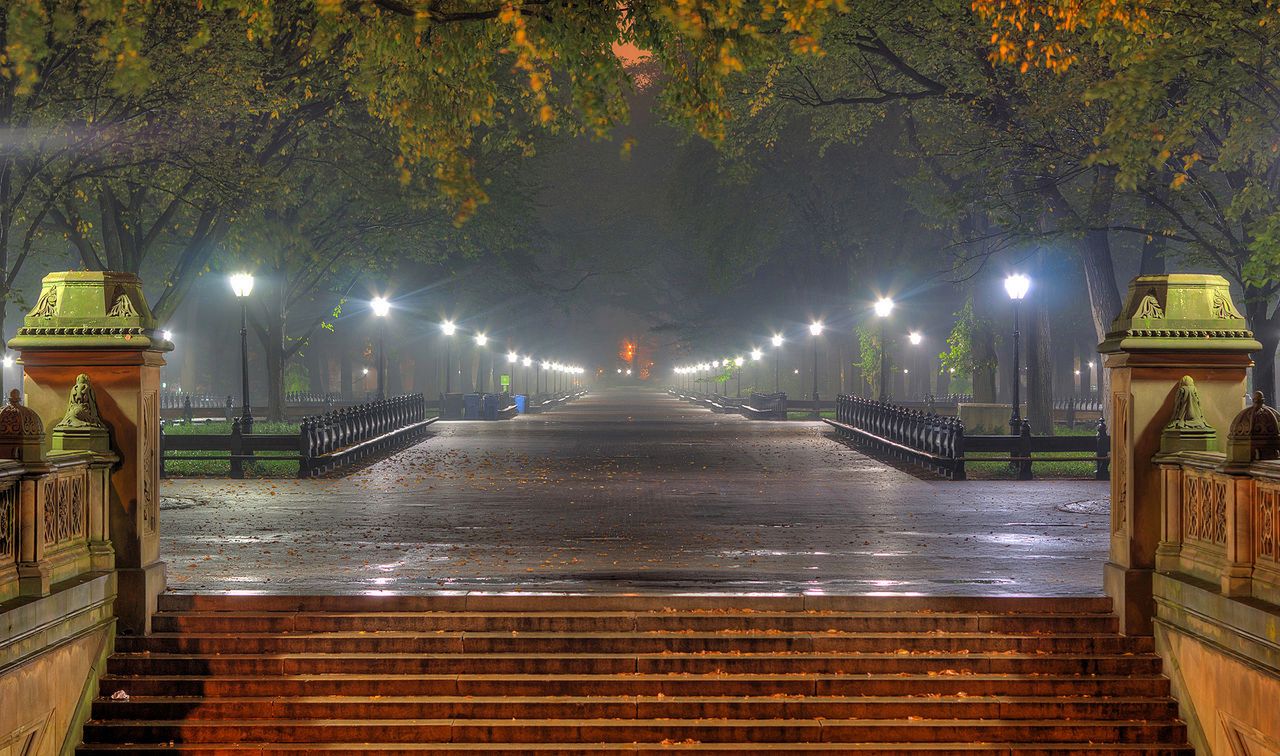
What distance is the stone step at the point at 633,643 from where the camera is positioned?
30.6ft

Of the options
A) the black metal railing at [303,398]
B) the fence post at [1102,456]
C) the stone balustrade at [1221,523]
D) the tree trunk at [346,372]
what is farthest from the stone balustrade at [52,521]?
the tree trunk at [346,372]

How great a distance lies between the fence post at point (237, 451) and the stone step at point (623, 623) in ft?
42.8

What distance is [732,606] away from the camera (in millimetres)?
9859

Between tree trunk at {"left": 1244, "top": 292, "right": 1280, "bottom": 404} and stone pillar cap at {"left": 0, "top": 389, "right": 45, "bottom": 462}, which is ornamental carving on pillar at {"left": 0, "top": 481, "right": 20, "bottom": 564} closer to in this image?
stone pillar cap at {"left": 0, "top": 389, "right": 45, "bottom": 462}

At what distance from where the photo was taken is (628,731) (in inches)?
335

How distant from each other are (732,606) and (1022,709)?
7.50ft

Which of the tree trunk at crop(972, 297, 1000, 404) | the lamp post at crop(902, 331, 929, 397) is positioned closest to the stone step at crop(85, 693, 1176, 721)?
the tree trunk at crop(972, 297, 1000, 404)

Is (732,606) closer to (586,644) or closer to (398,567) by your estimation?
(586,644)

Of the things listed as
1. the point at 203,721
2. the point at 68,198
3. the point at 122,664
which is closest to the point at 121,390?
the point at 122,664

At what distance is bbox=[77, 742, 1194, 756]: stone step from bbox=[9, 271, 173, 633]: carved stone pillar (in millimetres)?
1601

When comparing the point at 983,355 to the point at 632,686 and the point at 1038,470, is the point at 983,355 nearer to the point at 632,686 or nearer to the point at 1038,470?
the point at 1038,470

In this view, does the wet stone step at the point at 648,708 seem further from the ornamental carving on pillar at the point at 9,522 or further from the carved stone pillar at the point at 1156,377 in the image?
the ornamental carving on pillar at the point at 9,522

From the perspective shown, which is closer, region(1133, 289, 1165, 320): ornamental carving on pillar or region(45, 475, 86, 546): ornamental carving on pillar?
region(45, 475, 86, 546): ornamental carving on pillar

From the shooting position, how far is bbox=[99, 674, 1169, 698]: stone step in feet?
29.4
